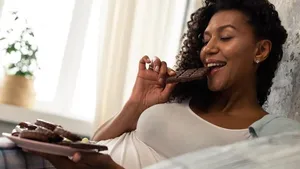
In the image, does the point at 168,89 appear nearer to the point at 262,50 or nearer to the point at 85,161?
the point at 262,50

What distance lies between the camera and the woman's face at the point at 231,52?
1331 millimetres

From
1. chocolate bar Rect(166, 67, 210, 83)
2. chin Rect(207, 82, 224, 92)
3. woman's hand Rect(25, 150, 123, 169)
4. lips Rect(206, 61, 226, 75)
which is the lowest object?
woman's hand Rect(25, 150, 123, 169)

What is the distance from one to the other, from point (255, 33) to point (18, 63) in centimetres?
101

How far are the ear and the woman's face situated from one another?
0.01 meters

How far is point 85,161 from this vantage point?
0.98 metres

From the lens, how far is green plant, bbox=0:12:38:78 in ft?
6.36

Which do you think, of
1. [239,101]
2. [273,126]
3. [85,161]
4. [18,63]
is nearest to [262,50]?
[239,101]

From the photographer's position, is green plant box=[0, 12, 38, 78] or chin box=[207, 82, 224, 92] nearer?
chin box=[207, 82, 224, 92]

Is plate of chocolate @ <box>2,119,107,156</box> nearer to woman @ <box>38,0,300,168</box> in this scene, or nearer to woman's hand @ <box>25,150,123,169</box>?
woman's hand @ <box>25,150,123,169</box>

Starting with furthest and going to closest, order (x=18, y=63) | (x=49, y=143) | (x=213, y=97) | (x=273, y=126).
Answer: (x=18, y=63) → (x=213, y=97) → (x=273, y=126) → (x=49, y=143)

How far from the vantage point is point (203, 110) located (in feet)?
4.72

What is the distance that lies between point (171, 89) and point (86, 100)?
70 centimetres

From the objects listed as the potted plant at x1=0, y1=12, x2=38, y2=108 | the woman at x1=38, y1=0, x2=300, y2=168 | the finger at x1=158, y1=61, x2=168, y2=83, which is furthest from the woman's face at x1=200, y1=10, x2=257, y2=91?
the potted plant at x1=0, y1=12, x2=38, y2=108

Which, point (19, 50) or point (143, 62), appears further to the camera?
point (19, 50)
